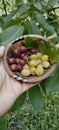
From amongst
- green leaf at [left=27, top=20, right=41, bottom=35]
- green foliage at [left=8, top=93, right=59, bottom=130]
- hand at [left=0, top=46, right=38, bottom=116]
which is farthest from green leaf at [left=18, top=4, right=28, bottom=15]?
green foliage at [left=8, top=93, right=59, bottom=130]

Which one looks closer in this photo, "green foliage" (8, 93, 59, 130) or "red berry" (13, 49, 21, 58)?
"red berry" (13, 49, 21, 58)

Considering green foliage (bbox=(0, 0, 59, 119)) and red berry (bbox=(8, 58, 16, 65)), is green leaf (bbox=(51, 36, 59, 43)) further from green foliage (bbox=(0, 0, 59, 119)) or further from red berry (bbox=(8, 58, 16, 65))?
red berry (bbox=(8, 58, 16, 65))

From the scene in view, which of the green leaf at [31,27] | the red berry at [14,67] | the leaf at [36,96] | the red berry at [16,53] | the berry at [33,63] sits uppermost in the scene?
the green leaf at [31,27]

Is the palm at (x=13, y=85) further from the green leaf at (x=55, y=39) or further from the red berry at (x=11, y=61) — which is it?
the green leaf at (x=55, y=39)

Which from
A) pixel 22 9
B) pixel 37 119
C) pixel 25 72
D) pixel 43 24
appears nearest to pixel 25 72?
pixel 25 72

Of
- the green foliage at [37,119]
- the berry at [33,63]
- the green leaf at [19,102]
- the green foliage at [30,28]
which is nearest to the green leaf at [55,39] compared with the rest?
the green foliage at [30,28]

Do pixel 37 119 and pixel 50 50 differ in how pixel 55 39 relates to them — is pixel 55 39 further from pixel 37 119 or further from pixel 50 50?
pixel 37 119
